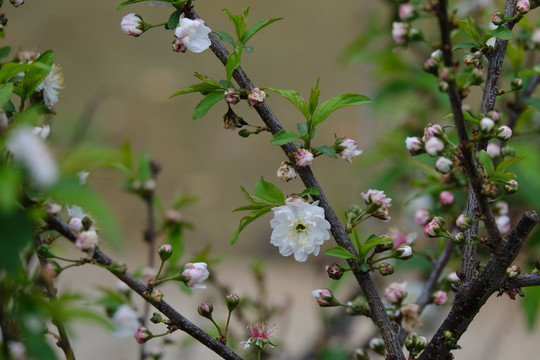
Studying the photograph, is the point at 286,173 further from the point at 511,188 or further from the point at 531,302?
the point at 531,302

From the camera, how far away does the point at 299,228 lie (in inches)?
33.4

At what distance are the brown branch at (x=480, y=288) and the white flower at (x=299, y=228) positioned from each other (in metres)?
0.19

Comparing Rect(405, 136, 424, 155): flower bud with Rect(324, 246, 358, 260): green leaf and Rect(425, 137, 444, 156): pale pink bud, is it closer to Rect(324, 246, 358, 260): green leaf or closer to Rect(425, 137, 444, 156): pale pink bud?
Rect(425, 137, 444, 156): pale pink bud

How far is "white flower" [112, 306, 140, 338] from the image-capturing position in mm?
1132

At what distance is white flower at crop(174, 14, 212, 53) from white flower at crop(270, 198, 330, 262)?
23 cm

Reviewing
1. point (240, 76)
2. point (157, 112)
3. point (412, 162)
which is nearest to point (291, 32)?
point (157, 112)

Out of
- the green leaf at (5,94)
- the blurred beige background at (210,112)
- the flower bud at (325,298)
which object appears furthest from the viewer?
the blurred beige background at (210,112)

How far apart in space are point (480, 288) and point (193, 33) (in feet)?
1.61

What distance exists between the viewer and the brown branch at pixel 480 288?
73 cm

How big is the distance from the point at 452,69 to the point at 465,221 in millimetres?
221

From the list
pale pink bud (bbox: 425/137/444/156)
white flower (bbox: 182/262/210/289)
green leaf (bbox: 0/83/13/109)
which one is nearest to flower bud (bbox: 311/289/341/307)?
white flower (bbox: 182/262/210/289)

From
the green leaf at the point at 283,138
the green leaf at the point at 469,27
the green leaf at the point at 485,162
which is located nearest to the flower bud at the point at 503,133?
the green leaf at the point at 485,162

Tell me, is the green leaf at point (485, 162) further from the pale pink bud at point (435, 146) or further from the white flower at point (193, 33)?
the white flower at point (193, 33)

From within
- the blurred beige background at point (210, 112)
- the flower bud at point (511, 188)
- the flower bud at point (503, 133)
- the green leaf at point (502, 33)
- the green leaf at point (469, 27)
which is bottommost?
the blurred beige background at point (210, 112)
